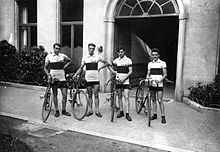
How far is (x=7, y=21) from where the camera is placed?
14.8m

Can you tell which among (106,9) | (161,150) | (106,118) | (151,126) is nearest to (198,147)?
(161,150)

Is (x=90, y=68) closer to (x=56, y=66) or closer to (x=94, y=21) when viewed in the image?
(x=56, y=66)

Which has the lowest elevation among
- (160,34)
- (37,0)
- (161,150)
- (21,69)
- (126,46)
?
(161,150)

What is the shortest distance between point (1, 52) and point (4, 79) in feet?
4.60

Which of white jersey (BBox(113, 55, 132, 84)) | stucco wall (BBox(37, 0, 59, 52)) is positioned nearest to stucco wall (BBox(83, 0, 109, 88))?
stucco wall (BBox(37, 0, 59, 52))

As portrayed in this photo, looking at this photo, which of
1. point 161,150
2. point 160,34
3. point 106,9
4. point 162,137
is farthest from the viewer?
point 160,34

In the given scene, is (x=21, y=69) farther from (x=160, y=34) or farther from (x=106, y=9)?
(x=160, y=34)

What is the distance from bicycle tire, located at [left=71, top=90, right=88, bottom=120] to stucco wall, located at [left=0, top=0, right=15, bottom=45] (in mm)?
8290

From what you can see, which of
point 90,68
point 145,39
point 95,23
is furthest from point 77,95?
point 145,39

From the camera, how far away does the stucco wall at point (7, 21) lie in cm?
1463

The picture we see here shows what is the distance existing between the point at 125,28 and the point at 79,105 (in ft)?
17.4

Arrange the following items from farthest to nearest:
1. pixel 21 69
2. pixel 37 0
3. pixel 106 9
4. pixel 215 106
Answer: pixel 37 0
pixel 21 69
pixel 106 9
pixel 215 106

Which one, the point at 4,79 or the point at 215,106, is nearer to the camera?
the point at 215,106

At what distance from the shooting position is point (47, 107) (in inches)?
284
